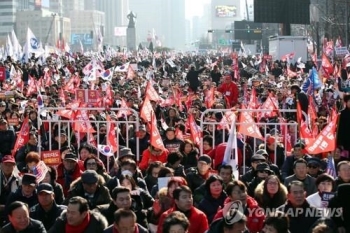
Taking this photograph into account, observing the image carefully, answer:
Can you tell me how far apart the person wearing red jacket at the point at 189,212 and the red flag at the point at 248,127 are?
4.77 m

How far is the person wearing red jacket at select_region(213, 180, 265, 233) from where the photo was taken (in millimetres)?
9051

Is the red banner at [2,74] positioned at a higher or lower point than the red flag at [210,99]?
higher

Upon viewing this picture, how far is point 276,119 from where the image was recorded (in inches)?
615

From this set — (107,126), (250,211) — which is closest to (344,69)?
(107,126)

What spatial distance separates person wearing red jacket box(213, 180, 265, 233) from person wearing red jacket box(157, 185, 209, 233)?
17 cm

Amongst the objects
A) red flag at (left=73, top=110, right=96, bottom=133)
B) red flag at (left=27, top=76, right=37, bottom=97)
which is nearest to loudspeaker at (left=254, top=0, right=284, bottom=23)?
red flag at (left=27, top=76, right=37, bottom=97)

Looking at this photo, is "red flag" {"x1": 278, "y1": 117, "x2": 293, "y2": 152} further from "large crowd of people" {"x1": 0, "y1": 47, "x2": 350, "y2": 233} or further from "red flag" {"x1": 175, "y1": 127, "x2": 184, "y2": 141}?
"red flag" {"x1": 175, "y1": 127, "x2": 184, "y2": 141}

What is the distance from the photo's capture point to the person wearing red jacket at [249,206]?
29.7 feet

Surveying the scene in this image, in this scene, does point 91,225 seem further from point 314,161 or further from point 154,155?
point 154,155

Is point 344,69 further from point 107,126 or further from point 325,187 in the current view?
point 325,187

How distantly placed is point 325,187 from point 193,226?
5.36 feet

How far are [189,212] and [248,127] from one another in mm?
4897

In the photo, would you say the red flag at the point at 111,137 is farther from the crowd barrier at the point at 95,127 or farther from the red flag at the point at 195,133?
the red flag at the point at 195,133

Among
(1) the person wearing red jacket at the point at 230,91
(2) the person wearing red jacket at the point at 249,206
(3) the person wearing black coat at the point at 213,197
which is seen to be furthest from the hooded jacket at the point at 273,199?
(1) the person wearing red jacket at the point at 230,91
